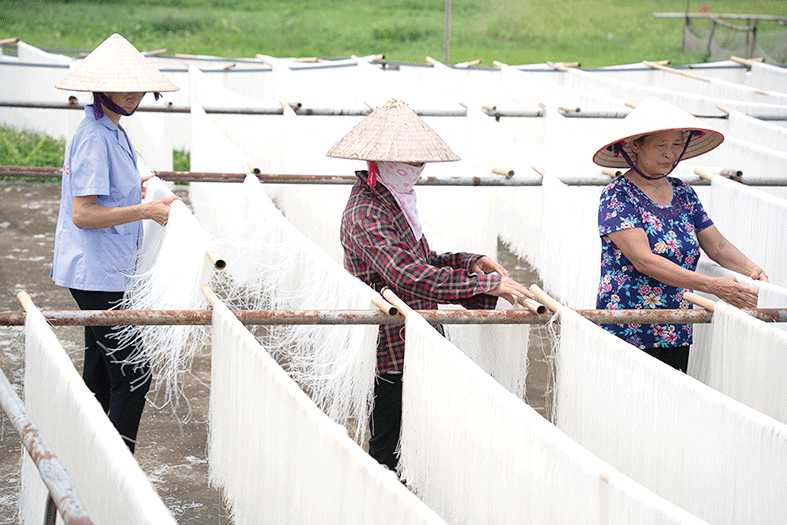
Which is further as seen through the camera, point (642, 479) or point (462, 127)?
point (462, 127)

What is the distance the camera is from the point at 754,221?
4.09m

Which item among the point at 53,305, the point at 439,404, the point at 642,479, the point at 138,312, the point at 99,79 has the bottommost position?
the point at 53,305

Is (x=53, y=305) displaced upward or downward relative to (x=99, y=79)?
downward

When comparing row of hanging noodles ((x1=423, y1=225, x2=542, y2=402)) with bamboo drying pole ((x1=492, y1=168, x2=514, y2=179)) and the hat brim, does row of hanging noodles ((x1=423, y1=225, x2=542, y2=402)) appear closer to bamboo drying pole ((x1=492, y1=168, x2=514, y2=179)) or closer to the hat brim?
the hat brim

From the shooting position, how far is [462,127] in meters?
6.37

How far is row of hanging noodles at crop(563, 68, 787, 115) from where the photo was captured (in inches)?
267

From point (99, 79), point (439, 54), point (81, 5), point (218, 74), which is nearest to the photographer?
point (99, 79)

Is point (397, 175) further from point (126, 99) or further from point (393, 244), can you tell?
point (126, 99)

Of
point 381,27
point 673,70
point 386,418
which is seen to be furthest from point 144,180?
point 381,27

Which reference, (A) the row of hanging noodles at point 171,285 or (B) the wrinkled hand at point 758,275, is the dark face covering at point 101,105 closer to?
Result: (A) the row of hanging noodles at point 171,285

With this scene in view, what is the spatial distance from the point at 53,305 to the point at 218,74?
4170mm

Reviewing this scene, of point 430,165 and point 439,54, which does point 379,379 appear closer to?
point 430,165

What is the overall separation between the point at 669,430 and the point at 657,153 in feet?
3.52

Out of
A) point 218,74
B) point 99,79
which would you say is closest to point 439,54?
point 218,74
